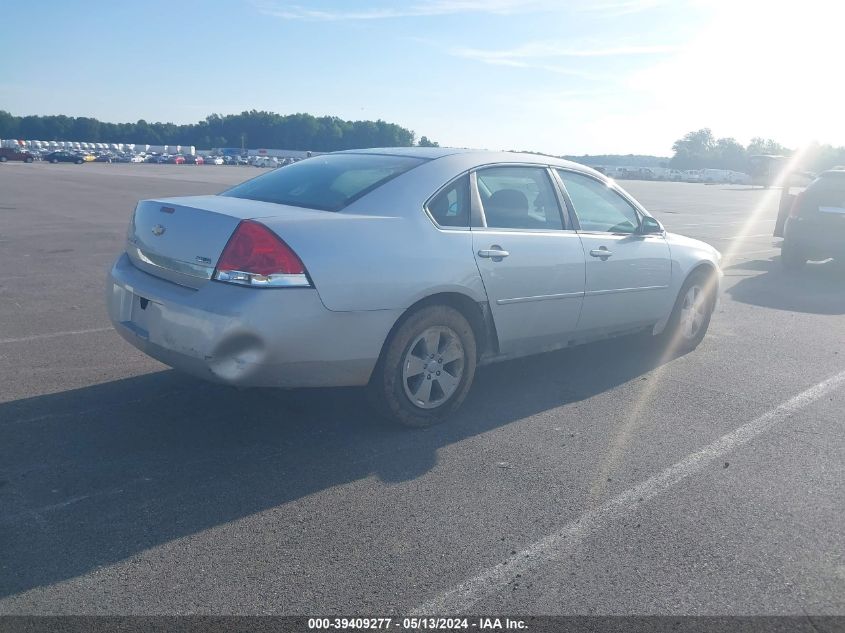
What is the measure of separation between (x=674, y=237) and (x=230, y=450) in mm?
4306

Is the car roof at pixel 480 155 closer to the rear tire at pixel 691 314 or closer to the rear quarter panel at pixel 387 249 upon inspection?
the rear quarter panel at pixel 387 249

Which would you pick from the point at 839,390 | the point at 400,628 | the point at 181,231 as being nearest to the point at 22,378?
the point at 181,231

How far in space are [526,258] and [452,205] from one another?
0.64 meters

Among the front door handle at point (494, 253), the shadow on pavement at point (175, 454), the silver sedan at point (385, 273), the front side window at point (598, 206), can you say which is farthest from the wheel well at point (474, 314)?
the front side window at point (598, 206)

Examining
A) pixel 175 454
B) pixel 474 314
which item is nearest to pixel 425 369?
pixel 474 314

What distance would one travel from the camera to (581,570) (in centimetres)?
341

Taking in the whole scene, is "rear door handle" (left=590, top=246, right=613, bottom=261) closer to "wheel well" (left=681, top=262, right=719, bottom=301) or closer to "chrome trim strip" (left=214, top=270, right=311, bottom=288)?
"wheel well" (left=681, top=262, right=719, bottom=301)

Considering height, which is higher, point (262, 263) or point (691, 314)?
point (262, 263)

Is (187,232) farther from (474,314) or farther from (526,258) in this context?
(526,258)

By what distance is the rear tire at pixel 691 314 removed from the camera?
693 cm

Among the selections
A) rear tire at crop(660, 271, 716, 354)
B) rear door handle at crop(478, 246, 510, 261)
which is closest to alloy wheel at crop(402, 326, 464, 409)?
rear door handle at crop(478, 246, 510, 261)

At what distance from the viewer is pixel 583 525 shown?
382 cm

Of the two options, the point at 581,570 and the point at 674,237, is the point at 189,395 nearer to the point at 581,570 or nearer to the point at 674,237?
the point at 581,570

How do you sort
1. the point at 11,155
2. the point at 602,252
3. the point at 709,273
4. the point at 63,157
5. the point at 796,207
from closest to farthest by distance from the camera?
the point at 602,252, the point at 709,273, the point at 796,207, the point at 11,155, the point at 63,157
